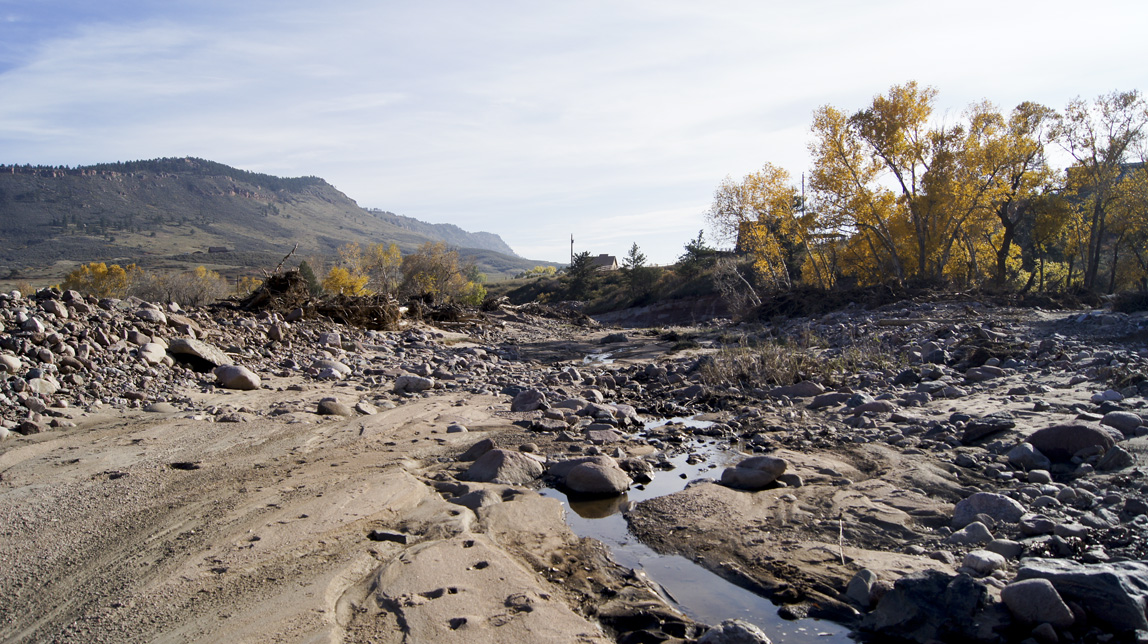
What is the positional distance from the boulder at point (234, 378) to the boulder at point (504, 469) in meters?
4.57

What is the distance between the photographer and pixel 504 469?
552 centimetres

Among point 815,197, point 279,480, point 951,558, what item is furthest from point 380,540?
point 815,197

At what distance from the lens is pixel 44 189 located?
177 metres

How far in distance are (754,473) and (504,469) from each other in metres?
2.18

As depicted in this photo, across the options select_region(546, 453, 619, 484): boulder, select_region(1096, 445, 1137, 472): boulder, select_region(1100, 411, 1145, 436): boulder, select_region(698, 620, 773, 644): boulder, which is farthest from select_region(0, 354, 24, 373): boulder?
select_region(1100, 411, 1145, 436): boulder

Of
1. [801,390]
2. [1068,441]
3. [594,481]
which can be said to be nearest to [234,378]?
[594,481]

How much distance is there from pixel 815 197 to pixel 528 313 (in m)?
14.8

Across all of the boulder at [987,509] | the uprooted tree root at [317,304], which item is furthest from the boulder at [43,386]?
the boulder at [987,509]

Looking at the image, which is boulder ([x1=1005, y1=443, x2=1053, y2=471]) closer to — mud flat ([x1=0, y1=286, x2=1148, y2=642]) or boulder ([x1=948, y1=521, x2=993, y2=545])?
mud flat ([x1=0, y1=286, x2=1148, y2=642])

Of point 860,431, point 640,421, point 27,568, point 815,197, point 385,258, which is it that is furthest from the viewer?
point 385,258

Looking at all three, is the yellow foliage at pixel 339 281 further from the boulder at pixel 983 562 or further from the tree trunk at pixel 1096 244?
the boulder at pixel 983 562

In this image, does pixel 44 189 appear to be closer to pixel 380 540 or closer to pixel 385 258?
pixel 385 258

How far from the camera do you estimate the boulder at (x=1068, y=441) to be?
4895mm

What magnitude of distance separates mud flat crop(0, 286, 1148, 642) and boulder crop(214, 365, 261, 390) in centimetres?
4
